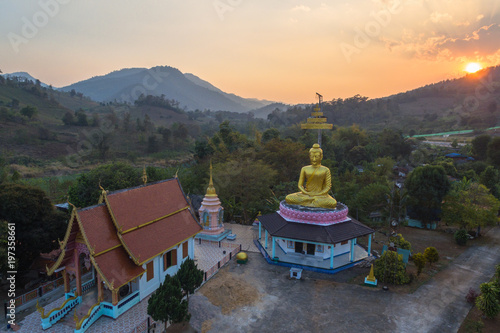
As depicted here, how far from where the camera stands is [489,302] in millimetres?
13031

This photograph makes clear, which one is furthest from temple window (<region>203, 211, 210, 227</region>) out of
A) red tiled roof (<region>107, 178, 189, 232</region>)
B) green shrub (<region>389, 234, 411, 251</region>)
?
green shrub (<region>389, 234, 411, 251</region>)

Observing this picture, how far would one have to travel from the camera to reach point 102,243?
13031 millimetres

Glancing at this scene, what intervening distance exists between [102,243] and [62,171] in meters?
44.9

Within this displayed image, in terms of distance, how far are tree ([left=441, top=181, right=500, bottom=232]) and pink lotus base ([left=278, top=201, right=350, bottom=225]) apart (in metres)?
10.6

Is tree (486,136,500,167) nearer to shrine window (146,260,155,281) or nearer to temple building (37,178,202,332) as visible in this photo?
temple building (37,178,202,332)

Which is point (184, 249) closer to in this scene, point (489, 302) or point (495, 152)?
point (489, 302)

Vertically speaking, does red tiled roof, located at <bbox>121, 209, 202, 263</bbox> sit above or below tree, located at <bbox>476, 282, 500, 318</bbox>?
above

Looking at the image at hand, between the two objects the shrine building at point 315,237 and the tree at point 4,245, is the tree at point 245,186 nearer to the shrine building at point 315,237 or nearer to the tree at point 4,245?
the shrine building at point 315,237

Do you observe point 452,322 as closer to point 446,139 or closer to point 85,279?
point 85,279

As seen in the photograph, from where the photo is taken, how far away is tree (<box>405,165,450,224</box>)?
24828 millimetres

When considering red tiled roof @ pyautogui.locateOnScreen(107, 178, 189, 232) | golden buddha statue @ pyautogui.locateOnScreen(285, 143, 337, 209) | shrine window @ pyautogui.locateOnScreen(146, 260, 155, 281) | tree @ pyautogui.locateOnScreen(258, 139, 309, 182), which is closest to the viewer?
red tiled roof @ pyautogui.locateOnScreen(107, 178, 189, 232)

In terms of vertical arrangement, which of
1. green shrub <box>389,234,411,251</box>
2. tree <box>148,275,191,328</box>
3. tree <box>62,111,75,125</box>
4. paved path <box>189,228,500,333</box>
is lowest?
paved path <box>189,228,500,333</box>

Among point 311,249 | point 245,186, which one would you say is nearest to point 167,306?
point 311,249

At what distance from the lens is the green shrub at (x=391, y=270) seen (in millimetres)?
16391
